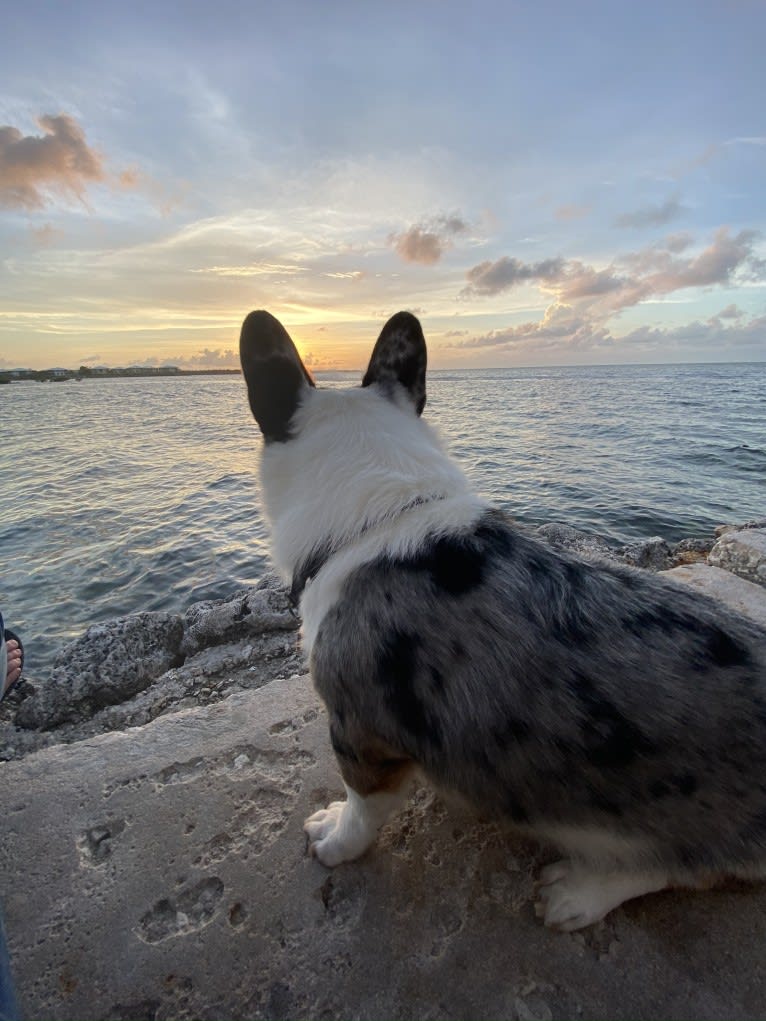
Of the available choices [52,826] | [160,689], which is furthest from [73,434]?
[52,826]

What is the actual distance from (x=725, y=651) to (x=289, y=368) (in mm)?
2201

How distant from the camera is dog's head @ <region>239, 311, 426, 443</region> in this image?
2.31m

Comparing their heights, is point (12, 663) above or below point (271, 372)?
below

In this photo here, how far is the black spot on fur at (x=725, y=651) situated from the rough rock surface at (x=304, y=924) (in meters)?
1.21

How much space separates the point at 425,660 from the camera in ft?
6.03

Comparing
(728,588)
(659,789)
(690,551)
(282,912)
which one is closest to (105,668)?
(282,912)

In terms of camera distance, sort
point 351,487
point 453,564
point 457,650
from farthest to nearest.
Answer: point 351,487
point 453,564
point 457,650

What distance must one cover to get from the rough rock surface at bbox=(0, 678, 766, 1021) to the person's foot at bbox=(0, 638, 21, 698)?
6.09ft

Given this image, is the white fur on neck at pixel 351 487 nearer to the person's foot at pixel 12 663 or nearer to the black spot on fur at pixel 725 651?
the black spot on fur at pixel 725 651

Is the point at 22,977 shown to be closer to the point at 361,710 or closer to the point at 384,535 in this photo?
the point at 361,710

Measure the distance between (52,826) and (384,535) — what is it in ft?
7.83

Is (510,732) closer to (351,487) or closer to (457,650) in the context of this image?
(457,650)

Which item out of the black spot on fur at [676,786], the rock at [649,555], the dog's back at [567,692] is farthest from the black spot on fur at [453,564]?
the rock at [649,555]

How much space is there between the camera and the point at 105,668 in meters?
5.00
